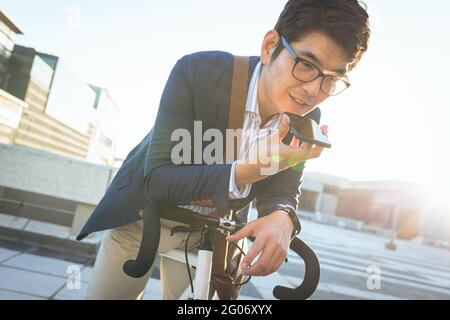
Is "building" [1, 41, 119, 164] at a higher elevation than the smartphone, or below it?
higher

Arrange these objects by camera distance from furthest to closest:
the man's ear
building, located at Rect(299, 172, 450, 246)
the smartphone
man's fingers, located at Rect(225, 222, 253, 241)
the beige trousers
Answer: building, located at Rect(299, 172, 450, 246), the beige trousers, the man's ear, man's fingers, located at Rect(225, 222, 253, 241), the smartphone

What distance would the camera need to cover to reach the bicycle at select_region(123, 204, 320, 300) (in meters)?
0.79

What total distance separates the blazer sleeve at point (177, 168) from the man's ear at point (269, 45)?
0.27 metres

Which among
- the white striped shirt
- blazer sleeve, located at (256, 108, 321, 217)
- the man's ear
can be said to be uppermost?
the man's ear

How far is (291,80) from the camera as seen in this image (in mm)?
1013

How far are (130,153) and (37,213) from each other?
158 inches

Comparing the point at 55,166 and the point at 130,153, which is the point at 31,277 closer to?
the point at 55,166

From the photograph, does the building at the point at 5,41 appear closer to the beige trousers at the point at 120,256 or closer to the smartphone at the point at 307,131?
the beige trousers at the point at 120,256

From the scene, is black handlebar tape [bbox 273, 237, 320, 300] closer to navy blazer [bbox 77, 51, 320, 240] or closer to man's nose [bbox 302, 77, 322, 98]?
navy blazer [bbox 77, 51, 320, 240]

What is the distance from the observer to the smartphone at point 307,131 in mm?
734

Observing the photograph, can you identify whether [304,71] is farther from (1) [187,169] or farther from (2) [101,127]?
(2) [101,127]

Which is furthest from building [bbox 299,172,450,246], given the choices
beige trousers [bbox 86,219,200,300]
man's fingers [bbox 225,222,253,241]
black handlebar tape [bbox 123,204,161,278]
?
black handlebar tape [bbox 123,204,161,278]

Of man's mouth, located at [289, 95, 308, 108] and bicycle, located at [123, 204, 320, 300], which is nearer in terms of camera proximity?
bicycle, located at [123, 204, 320, 300]

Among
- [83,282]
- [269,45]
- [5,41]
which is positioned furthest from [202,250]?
[5,41]
